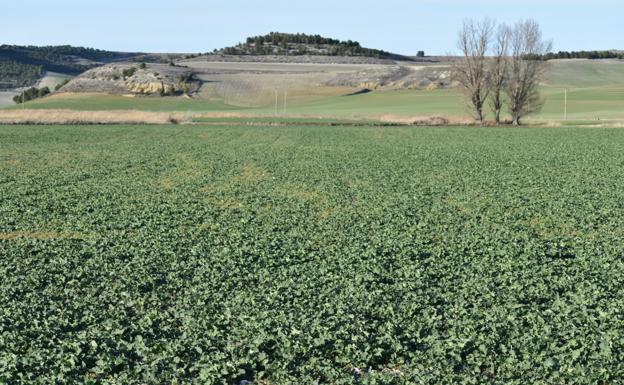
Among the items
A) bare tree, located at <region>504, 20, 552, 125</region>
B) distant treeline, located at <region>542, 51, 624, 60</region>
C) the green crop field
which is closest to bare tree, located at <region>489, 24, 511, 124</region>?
bare tree, located at <region>504, 20, 552, 125</region>

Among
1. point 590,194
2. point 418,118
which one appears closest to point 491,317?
point 590,194

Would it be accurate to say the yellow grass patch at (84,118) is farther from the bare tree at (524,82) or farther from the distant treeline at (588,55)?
the distant treeline at (588,55)

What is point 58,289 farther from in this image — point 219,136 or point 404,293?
point 219,136

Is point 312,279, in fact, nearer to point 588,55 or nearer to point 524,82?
point 524,82

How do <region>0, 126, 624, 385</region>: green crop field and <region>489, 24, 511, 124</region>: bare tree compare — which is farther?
<region>489, 24, 511, 124</region>: bare tree

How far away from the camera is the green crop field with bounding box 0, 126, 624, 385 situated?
31.9 feet

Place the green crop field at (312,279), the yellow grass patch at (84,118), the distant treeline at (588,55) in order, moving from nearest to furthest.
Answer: the green crop field at (312,279) → the yellow grass patch at (84,118) → the distant treeline at (588,55)

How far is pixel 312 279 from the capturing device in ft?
44.7

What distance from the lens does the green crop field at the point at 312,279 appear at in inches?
383

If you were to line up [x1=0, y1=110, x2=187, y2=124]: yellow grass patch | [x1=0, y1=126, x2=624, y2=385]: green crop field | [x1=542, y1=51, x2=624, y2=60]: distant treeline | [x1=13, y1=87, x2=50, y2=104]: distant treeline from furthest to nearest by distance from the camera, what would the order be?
1. [x1=542, y1=51, x2=624, y2=60]: distant treeline
2. [x1=13, y1=87, x2=50, y2=104]: distant treeline
3. [x1=0, y1=110, x2=187, y2=124]: yellow grass patch
4. [x1=0, y1=126, x2=624, y2=385]: green crop field

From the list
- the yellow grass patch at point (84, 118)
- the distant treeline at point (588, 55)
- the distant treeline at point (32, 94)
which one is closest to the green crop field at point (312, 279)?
the yellow grass patch at point (84, 118)

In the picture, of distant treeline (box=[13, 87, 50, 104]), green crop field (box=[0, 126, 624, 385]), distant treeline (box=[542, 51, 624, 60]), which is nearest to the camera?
green crop field (box=[0, 126, 624, 385])

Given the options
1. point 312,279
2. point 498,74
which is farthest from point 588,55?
point 312,279

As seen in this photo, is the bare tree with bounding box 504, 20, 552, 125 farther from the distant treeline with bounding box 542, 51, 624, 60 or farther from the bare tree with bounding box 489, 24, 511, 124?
the distant treeline with bounding box 542, 51, 624, 60
